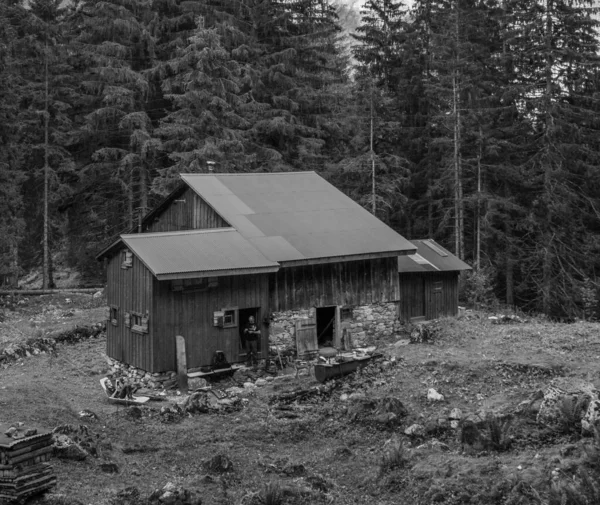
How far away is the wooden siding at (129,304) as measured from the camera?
21.2m

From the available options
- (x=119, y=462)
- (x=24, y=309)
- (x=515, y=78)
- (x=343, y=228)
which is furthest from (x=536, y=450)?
(x=515, y=78)

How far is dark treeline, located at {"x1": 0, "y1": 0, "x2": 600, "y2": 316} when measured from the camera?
119ft

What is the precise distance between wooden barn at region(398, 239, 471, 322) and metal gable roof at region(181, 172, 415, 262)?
1.89 m

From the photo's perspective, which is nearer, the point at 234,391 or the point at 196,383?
Answer: the point at 234,391

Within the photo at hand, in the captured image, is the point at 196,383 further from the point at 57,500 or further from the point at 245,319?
the point at 57,500

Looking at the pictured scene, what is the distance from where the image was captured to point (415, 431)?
51.6ft

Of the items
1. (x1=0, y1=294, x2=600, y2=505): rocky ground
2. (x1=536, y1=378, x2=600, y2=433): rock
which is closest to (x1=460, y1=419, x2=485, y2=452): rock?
(x1=0, y1=294, x2=600, y2=505): rocky ground

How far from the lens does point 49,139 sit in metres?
42.0

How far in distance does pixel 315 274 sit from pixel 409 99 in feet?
80.3

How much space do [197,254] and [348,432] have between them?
A: 770 cm

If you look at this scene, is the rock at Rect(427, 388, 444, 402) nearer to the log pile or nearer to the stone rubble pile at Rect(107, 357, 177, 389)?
the stone rubble pile at Rect(107, 357, 177, 389)

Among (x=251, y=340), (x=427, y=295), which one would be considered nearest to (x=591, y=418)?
(x=251, y=340)

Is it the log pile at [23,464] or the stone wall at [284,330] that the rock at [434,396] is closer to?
the stone wall at [284,330]

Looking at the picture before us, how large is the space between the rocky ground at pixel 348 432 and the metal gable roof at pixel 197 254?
332 cm
